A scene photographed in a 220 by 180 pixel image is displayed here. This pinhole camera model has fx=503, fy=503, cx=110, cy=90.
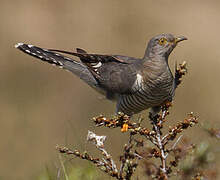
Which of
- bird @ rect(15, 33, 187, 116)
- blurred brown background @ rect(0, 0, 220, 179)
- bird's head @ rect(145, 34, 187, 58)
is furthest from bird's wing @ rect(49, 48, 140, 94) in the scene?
blurred brown background @ rect(0, 0, 220, 179)

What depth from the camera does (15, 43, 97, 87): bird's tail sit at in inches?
Answer: 150

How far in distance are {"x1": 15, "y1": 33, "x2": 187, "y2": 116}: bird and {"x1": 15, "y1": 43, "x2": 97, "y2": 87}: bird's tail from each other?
19 centimetres

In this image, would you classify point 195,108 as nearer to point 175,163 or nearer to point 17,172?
point 17,172

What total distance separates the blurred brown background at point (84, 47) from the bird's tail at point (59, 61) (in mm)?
694

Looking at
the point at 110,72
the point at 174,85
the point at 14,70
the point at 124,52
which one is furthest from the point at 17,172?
the point at 124,52

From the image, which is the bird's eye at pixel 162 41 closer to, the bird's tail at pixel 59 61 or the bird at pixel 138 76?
the bird at pixel 138 76

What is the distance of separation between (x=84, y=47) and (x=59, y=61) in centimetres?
342

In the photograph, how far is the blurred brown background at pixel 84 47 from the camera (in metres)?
5.48

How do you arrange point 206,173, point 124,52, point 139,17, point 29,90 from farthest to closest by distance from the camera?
point 139,17, point 124,52, point 29,90, point 206,173

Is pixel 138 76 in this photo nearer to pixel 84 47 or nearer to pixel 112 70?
pixel 112 70

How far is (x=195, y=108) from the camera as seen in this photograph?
20.1ft

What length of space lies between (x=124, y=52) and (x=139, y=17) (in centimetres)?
119

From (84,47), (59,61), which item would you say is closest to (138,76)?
(59,61)

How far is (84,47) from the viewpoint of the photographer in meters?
7.33
